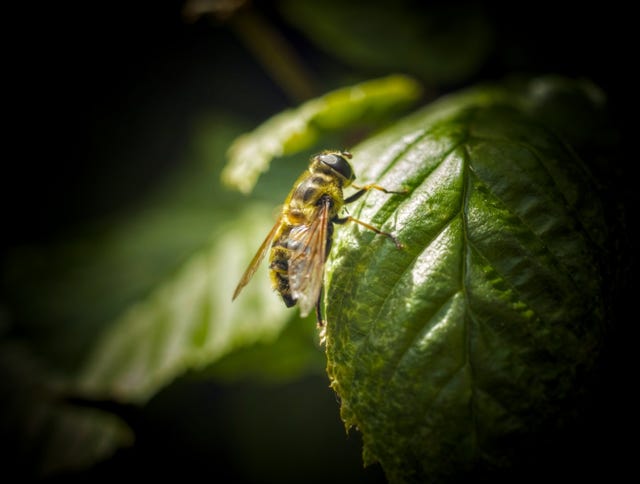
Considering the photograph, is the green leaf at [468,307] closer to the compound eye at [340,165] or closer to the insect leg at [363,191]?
the insect leg at [363,191]

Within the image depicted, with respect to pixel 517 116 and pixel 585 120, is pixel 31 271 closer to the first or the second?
pixel 517 116

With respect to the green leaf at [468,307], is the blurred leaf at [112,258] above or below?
above

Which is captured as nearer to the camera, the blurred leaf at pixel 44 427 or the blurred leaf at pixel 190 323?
the blurred leaf at pixel 190 323

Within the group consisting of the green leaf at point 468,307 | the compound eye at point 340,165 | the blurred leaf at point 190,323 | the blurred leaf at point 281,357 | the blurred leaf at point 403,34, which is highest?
the blurred leaf at point 403,34

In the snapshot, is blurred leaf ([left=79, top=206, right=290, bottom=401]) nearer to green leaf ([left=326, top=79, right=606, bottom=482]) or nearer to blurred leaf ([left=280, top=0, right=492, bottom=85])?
green leaf ([left=326, top=79, right=606, bottom=482])

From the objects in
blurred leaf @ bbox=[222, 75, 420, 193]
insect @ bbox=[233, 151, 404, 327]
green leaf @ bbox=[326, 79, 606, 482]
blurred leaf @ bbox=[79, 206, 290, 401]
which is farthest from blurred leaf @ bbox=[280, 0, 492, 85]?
green leaf @ bbox=[326, 79, 606, 482]

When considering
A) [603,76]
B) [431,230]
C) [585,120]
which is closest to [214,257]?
[431,230]

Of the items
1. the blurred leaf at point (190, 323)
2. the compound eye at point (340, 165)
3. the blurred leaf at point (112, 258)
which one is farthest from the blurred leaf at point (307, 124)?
the blurred leaf at point (112, 258)

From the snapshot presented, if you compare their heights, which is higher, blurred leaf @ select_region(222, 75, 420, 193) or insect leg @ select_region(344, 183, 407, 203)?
blurred leaf @ select_region(222, 75, 420, 193)
